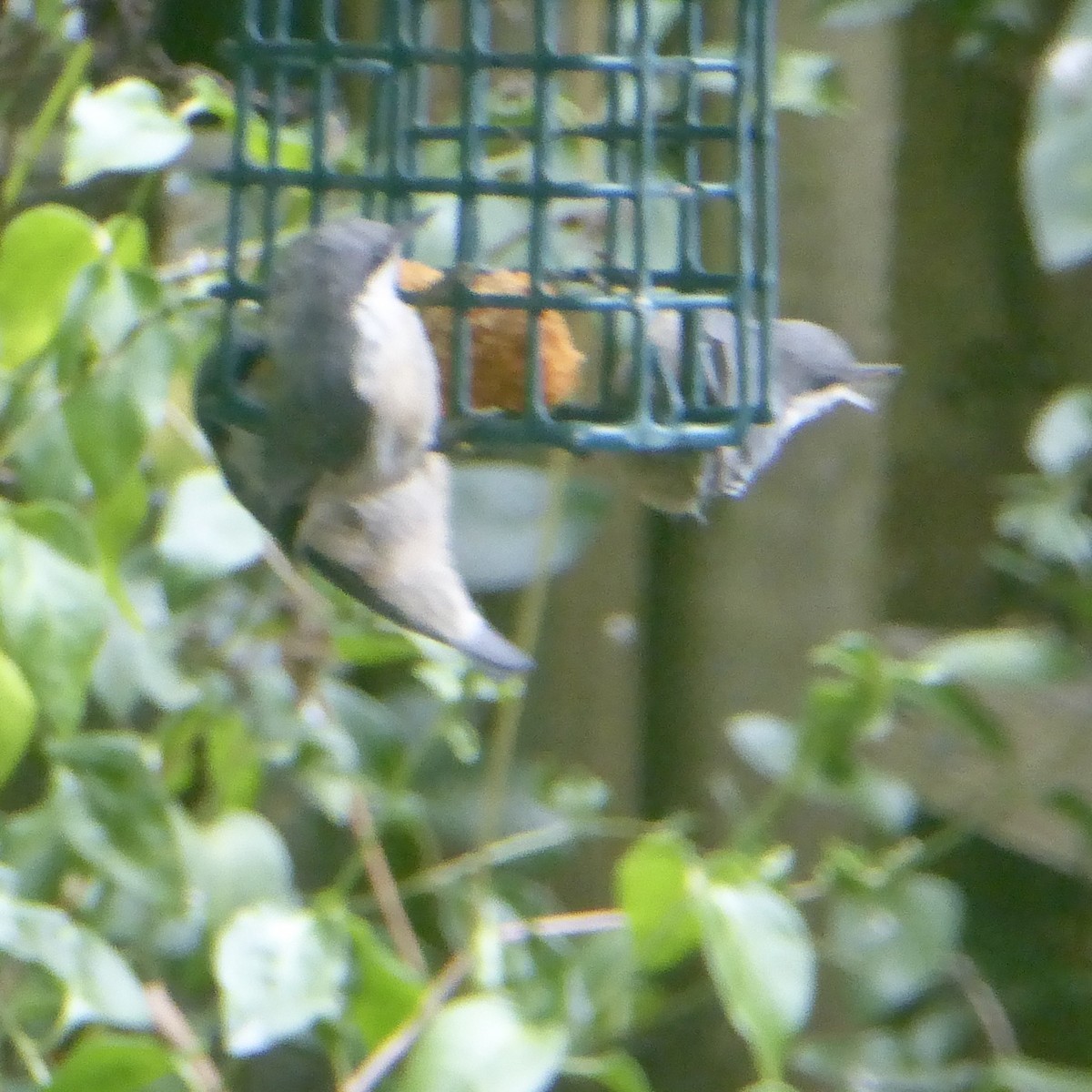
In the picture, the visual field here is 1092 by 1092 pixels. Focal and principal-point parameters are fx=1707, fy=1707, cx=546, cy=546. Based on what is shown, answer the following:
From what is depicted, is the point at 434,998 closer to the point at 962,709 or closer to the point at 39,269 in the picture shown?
the point at 962,709

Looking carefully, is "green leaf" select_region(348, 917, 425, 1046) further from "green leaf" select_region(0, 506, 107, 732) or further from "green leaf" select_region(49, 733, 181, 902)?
"green leaf" select_region(0, 506, 107, 732)

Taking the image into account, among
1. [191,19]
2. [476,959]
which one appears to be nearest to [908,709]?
[476,959]

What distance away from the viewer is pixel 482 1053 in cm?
103

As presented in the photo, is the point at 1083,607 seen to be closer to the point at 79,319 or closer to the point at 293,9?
the point at 79,319

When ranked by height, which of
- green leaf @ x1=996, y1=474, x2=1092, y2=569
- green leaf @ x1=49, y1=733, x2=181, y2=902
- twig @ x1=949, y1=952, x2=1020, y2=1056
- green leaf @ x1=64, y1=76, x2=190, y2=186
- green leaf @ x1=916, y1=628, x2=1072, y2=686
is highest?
green leaf @ x1=64, y1=76, x2=190, y2=186

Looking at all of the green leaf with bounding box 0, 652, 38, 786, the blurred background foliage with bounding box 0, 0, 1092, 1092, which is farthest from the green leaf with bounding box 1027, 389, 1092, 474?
the green leaf with bounding box 0, 652, 38, 786

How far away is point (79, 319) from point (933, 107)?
43.2 inches

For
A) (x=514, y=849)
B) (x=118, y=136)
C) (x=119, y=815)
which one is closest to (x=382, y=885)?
(x=514, y=849)

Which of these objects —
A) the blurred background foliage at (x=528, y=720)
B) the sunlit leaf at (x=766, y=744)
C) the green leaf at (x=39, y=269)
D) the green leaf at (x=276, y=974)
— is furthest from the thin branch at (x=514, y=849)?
the green leaf at (x=39, y=269)

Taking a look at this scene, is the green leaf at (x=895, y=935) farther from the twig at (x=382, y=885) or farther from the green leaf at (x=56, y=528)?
the green leaf at (x=56, y=528)

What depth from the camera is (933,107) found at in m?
1.79

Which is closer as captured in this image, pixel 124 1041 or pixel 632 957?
pixel 124 1041

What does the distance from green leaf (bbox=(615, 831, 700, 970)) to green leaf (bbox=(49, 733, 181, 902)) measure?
31 cm

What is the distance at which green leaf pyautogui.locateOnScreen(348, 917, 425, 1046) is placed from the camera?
116 cm
